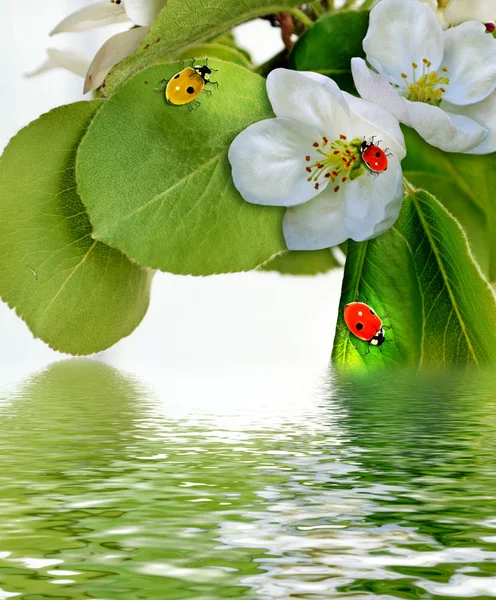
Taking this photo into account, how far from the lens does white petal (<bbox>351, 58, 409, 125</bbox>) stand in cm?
24

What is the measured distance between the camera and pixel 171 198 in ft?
0.79

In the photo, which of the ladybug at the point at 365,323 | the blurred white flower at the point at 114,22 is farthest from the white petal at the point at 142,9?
the ladybug at the point at 365,323

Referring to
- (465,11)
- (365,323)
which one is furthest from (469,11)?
(365,323)

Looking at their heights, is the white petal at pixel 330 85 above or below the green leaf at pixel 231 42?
below

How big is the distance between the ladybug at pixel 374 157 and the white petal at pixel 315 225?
14 millimetres

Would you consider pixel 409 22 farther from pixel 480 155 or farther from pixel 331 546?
pixel 331 546

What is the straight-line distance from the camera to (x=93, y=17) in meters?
0.29

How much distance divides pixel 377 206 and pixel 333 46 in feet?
0.16

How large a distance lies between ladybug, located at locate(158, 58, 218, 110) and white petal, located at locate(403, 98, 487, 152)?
5cm

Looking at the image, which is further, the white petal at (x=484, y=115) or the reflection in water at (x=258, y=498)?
the white petal at (x=484, y=115)

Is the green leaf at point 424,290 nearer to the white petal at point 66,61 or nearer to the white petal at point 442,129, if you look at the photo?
the white petal at point 442,129

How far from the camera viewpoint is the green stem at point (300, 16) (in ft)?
0.88

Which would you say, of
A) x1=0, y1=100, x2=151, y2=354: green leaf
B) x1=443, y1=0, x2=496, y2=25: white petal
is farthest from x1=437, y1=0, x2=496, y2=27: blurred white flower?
x1=0, y1=100, x2=151, y2=354: green leaf

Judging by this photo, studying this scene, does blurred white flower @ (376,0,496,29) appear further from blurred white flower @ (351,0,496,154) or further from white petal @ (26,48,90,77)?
white petal @ (26,48,90,77)
